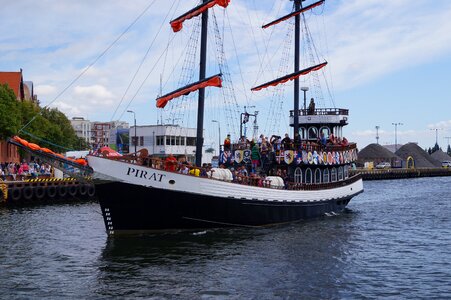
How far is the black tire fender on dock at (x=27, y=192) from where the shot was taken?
→ 44.9m

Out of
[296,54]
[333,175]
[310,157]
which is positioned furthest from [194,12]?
[333,175]

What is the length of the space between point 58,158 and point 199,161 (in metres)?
7.00

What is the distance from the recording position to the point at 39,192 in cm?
4656

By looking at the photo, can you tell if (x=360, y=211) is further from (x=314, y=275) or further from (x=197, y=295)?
(x=197, y=295)

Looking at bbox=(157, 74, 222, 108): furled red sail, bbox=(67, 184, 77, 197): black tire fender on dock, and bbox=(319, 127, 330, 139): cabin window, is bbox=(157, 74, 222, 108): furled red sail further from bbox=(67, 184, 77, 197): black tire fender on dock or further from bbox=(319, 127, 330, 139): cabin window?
bbox=(67, 184, 77, 197): black tire fender on dock

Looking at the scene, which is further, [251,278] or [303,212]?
[303,212]

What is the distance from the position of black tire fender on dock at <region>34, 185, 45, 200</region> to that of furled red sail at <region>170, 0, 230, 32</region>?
2367cm

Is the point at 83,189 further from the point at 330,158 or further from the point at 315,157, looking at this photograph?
the point at 315,157

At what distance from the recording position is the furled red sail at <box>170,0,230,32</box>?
27.6 metres

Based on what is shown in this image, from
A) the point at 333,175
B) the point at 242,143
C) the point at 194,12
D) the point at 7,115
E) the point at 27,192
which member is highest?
the point at 194,12

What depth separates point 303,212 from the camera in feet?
106

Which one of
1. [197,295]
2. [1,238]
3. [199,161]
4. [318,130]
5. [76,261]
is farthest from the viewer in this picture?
[318,130]

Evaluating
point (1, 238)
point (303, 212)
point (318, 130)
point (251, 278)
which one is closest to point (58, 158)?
point (1, 238)

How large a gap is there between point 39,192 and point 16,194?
2.39 metres
